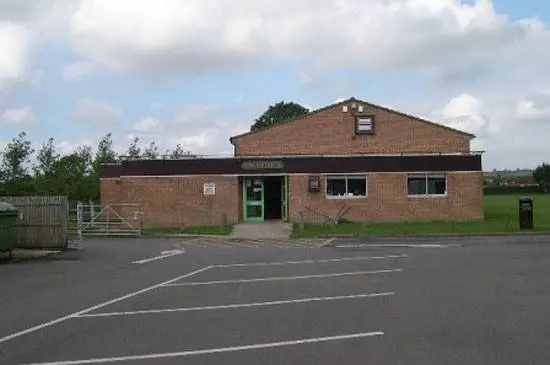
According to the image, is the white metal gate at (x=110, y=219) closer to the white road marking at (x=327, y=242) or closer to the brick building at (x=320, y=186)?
the brick building at (x=320, y=186)

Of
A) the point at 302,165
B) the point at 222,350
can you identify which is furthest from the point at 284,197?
the point at 222,350

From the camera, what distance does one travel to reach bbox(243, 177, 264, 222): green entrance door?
38716 mm

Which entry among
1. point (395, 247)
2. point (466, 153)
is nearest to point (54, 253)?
point (395, 247)

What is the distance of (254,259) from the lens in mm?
19609

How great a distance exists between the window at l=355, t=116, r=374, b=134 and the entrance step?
24.1 ft

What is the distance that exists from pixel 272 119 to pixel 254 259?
67.7m

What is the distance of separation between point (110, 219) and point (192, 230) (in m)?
4.64

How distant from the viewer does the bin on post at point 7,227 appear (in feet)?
67.3

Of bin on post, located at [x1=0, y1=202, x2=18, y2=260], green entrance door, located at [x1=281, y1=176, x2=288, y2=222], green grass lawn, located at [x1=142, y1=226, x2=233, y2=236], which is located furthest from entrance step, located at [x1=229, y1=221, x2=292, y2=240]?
bin on post, located at [x1=0, y1=202, x2=18, y2=260]

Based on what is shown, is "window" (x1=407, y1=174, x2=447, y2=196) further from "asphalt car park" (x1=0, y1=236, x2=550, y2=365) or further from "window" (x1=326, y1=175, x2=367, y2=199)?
"asphalt car park" (x1=0, y1=236, x2=550, y2=365)

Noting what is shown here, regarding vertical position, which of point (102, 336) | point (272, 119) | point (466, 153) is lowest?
point (102, 336)

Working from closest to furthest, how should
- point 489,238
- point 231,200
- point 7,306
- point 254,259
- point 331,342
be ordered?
point 331,342 → point 7,306 → point 254,259 → point 489,238 → point 231,200

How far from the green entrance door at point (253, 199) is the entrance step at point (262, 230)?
1825mm

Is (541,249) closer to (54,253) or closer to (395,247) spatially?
(395,247)
